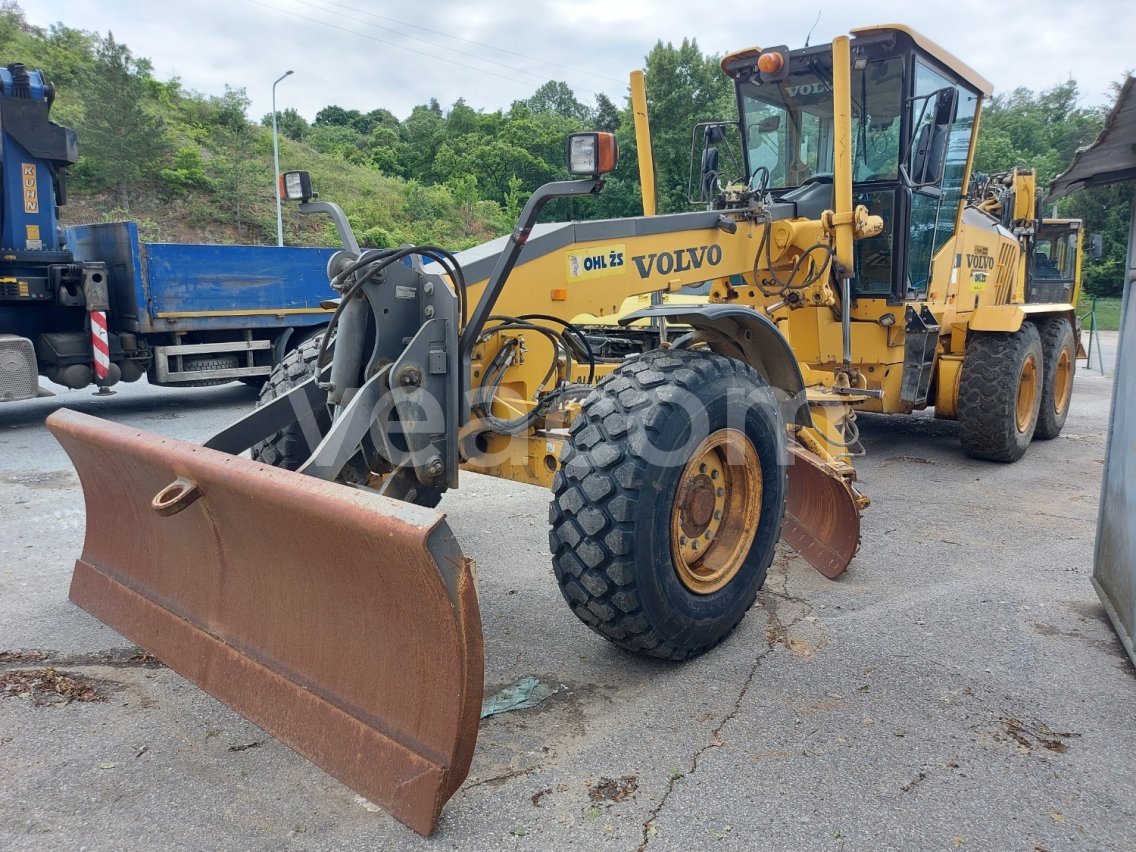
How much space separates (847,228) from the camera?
5.70 m

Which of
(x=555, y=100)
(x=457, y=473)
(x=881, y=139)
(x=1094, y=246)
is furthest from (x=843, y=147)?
(x=555, y=100)

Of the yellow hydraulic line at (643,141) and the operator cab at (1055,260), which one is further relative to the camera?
the operator cab at (1055,260)

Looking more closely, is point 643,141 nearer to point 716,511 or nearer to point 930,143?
point 930,143

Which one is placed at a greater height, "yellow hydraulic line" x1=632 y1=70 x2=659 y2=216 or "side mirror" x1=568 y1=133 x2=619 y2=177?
"yellow hydraulic line" x1=632 y1=70 x2=659 y2=216

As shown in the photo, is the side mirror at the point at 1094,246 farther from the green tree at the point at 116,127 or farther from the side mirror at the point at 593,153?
the green tree at the point at 116,127

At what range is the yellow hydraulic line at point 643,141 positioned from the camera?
5512mm

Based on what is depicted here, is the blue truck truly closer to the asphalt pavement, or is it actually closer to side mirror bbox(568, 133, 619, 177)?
the asphalt pavement

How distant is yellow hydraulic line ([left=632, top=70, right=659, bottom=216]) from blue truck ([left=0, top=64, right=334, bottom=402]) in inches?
229

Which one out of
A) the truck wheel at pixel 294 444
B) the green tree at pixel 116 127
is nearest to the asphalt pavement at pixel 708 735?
A: the truck wheel at pixel 294 444

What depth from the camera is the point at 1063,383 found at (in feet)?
29.2

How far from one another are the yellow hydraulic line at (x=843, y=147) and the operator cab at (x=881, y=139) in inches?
18.2

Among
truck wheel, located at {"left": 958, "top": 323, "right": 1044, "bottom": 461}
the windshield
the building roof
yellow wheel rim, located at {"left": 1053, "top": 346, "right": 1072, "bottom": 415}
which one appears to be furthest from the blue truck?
yellow wheel rim, located at {"left": 1053, "top": 346, "right": 1072, "bottom": 415}

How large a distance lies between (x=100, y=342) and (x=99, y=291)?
55 cm

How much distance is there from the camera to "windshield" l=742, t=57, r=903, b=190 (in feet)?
20.3
